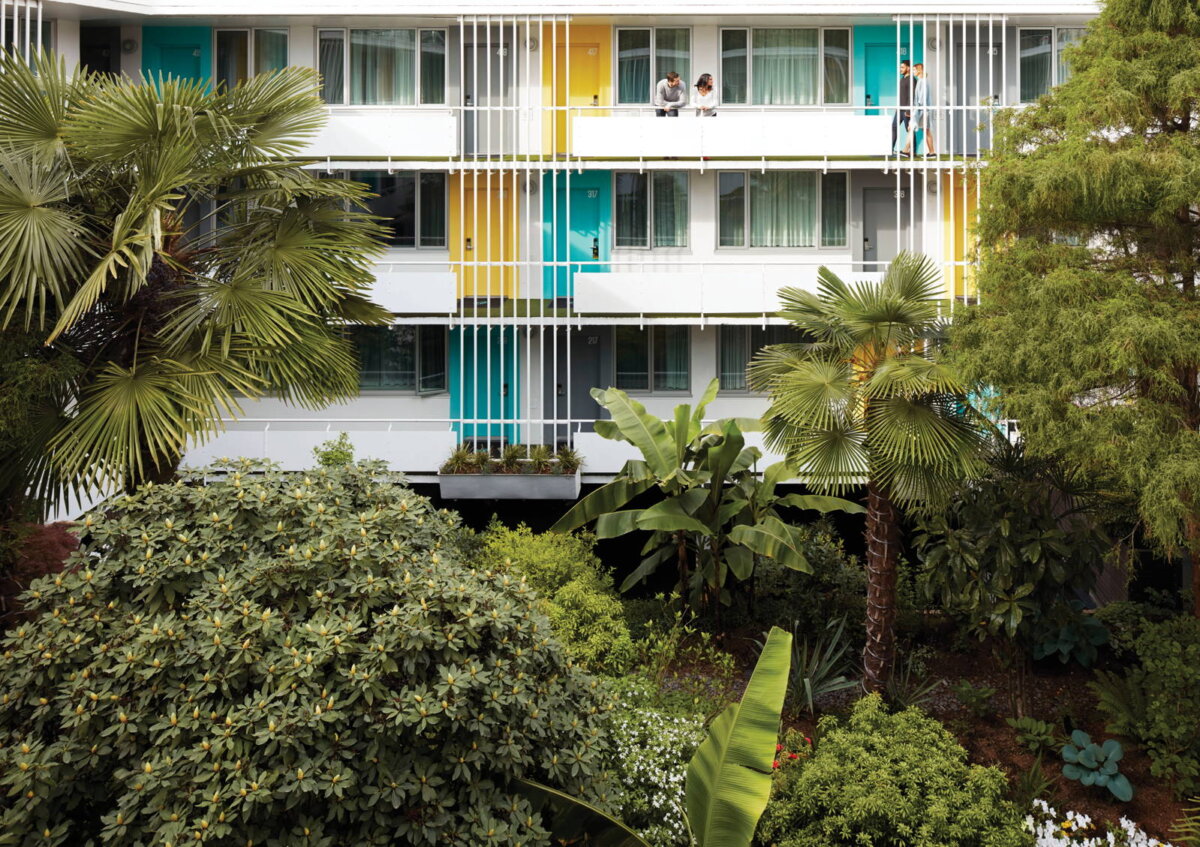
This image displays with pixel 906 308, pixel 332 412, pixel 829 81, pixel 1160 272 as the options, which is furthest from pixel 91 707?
pixel 829 81

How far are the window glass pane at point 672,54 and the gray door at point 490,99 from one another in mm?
2696

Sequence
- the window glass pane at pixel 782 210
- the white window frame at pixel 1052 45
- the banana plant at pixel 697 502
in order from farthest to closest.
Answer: the window glass pane at pixel 782 210
the white window frame at pixel 1052 45
the banana plant at pixel 697 502

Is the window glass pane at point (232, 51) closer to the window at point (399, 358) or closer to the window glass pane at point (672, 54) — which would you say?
the window at point (399, 358)

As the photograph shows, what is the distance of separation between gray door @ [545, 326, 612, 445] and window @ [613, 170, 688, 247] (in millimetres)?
1862

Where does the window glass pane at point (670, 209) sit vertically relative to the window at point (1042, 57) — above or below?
below

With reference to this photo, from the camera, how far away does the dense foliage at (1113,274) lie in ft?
32.4

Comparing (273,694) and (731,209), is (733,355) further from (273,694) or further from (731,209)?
(273,694)

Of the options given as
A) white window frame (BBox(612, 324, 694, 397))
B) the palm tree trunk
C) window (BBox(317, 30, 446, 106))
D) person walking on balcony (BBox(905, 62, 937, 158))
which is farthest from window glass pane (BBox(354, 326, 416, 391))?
the palm tree trunk

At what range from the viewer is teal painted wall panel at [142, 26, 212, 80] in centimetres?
2006

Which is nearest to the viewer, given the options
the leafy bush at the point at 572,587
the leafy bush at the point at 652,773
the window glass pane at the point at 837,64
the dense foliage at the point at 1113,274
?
the leafy bush at the point at 652,773

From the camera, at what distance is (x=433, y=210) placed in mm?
20625

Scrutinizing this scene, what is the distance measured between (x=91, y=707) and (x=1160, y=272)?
32.5 feet

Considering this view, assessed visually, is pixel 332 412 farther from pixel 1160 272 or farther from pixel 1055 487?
pixel 1160 272

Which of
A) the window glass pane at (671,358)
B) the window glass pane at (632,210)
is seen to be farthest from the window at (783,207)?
the window glass pane at (671,358)
